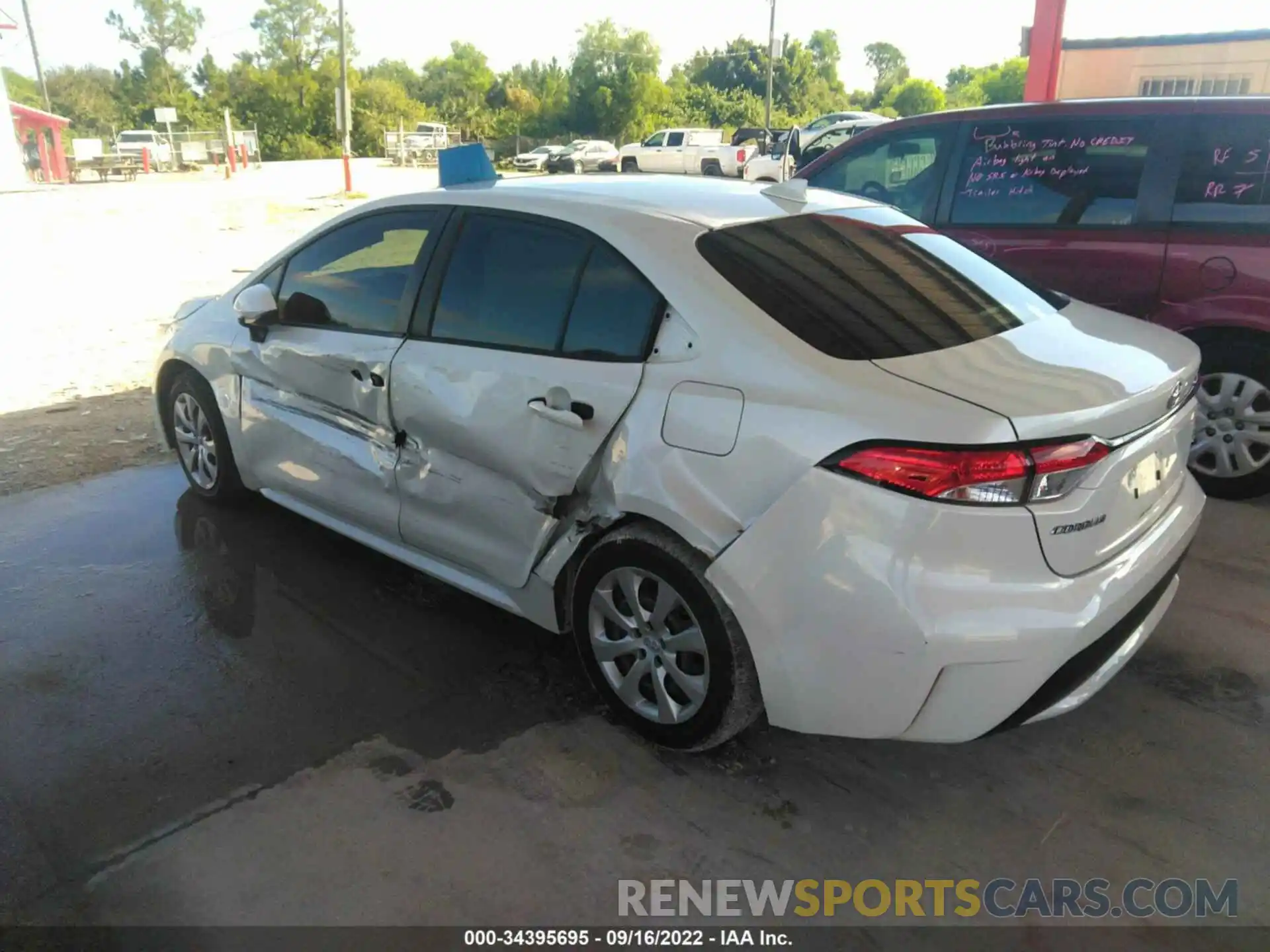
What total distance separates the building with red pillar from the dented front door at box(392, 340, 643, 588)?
4331cm

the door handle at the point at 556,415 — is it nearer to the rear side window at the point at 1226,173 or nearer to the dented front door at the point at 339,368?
the dented front door at the point at 339,368

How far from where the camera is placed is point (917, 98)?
7881 cm

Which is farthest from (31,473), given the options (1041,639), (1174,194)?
(1174,194)

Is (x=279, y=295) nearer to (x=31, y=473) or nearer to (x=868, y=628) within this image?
(x=31, y=473)

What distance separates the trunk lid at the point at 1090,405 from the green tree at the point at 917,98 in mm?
79414

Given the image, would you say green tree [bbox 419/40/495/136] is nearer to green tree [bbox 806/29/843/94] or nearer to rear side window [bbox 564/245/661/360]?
green tree [bbox 806/29/843/94]

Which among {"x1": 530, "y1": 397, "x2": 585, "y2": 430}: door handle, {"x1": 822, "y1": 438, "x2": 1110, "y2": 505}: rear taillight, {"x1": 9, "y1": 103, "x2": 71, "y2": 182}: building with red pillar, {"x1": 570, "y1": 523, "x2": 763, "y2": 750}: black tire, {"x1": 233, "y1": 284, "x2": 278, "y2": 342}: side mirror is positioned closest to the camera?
{"x1": 822, "y1": 438, "x2": 1110, "y2": 505}: rear taillight

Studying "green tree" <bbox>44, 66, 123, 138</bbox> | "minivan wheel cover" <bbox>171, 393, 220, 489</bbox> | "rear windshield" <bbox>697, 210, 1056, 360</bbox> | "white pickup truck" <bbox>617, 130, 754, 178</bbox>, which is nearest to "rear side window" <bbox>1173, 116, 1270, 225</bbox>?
"rear windshield" <bbox>697, 210, 1056, 360</bbox>

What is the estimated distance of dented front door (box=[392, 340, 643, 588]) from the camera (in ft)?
9.25

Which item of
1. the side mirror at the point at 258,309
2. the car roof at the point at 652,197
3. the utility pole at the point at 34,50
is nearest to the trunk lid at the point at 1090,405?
the car roof at the point at 652,197

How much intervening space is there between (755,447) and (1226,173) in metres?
3.58

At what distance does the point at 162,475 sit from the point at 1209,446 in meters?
5.47

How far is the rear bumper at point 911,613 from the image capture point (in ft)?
7.30

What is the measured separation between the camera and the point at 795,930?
89.8 inches
